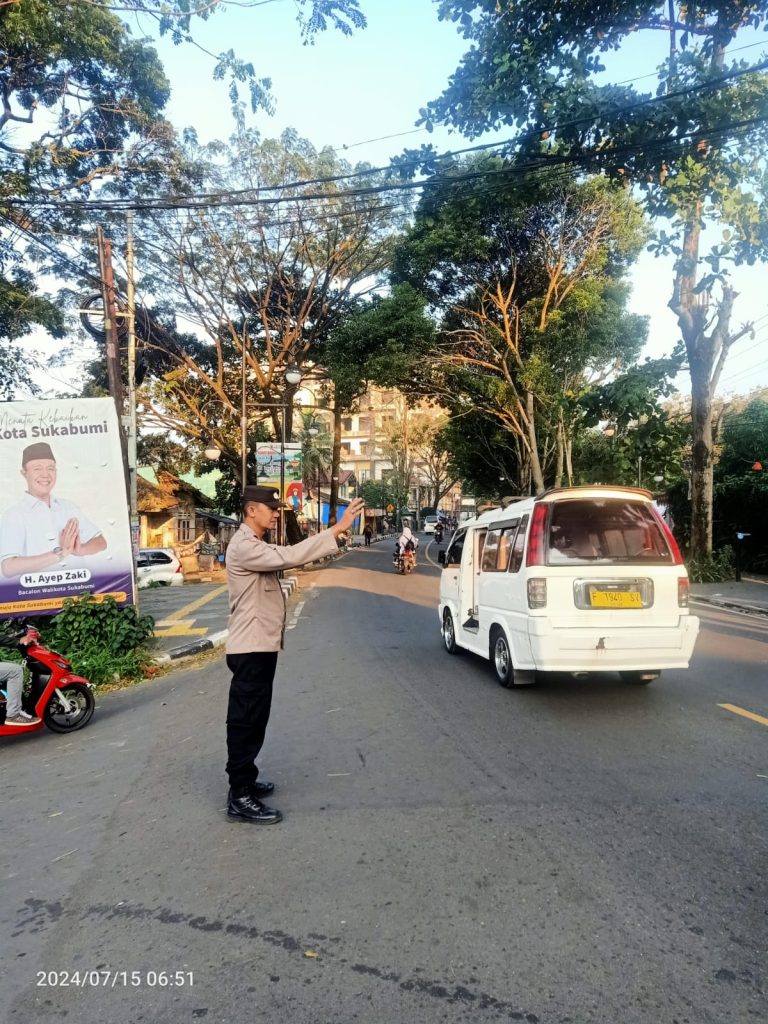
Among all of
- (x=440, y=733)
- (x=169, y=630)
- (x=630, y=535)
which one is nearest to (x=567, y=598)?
(x=630, y=535)

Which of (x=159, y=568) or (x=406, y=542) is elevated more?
(x=406, y=542)

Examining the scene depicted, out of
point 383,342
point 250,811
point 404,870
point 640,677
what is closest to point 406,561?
point 383,342

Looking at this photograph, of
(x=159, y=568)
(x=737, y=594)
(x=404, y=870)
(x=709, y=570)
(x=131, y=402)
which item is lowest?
(x=737, y=594)

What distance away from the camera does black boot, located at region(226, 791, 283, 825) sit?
396 centimetres

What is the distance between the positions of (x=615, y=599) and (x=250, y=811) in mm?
3770

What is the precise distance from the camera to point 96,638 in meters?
8.88

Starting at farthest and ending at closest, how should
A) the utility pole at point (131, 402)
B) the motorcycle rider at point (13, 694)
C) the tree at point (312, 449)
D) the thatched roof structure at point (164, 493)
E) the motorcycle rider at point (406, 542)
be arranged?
the tree at point (312, 449), the thatched roof structure at point (164, 493), the motorcycle rider at point (406, 542), the utility pole at point (131, 402), the motorcycle rider at point (13, 694)

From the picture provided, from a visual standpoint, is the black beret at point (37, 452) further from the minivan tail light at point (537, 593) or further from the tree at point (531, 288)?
the tree at point (531, 288)

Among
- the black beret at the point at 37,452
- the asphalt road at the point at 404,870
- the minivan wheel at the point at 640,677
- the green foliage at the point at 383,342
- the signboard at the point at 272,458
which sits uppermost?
the green foliage at the point at 383,342

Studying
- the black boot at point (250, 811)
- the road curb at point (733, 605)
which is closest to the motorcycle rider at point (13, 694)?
the black boot at point (250, 811)

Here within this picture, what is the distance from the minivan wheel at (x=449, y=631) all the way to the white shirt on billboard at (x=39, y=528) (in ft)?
15.4

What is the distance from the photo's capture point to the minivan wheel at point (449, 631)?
935 cm

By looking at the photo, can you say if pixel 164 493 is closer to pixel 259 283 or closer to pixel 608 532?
pixel 259 283

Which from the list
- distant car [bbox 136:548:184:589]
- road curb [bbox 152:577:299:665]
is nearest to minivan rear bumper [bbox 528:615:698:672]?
road curb [bbox 152:577:299:665]
